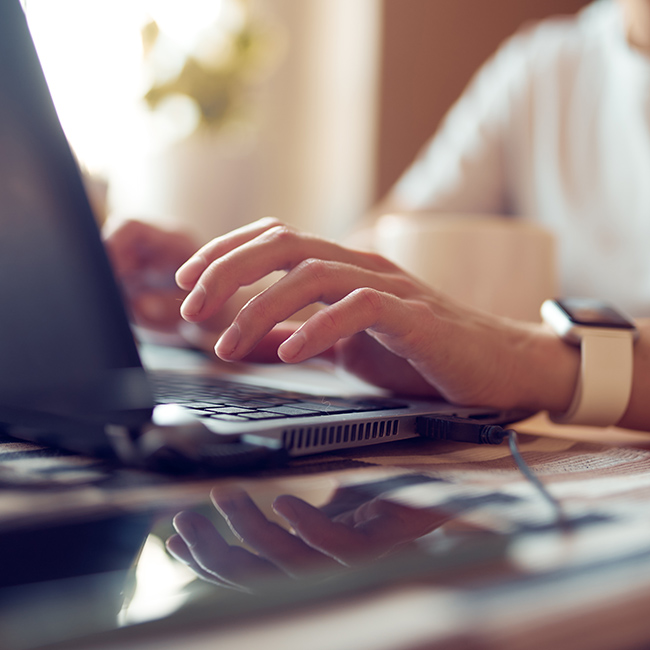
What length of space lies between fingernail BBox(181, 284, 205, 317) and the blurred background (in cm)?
79

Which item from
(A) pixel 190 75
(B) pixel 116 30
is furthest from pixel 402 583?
(B) pixel 116 30

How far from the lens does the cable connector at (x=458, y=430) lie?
354 mm

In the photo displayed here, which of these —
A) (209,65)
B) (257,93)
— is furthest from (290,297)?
(257,93)

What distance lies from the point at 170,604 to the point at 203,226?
119 centimetres

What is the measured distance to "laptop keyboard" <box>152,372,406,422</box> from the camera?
331 millimetres

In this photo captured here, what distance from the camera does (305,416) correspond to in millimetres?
326

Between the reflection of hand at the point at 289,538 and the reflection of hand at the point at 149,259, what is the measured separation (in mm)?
602

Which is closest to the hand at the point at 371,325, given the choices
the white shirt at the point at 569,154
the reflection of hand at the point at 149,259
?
the reflection of hand at the point at 149,259

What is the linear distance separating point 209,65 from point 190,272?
1.11m

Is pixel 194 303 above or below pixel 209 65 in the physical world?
below

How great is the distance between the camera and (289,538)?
0.72 feet

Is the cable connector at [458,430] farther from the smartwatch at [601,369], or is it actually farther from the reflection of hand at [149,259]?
the reflection of hand at [149,259]

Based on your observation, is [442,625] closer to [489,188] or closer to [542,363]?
[542,363]

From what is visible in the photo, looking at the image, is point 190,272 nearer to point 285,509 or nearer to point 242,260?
point 242,260
